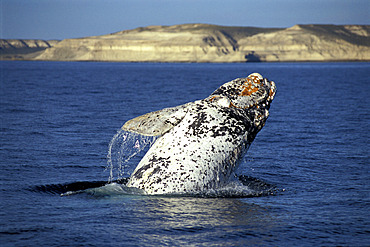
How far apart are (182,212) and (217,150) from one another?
1.66m

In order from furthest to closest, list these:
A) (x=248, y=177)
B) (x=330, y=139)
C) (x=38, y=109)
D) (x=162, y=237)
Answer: (x=38, y=109), (x=330, y=139), (x=248, y=177), (x=162, y=237)

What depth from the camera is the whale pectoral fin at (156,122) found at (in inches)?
377

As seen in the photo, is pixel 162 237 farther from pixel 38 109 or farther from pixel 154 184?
pixel 38 109

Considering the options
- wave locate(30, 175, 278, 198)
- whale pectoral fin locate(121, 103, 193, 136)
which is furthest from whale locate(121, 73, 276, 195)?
wave locate(30, 175, 278, 198)

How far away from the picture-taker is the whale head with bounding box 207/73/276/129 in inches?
424

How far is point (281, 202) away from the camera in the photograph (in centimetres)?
1059

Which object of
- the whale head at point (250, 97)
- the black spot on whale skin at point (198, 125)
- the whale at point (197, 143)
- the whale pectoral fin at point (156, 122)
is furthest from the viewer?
the whale head at point (250, 97)

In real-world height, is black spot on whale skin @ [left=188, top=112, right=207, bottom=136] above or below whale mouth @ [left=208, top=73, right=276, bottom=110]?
below

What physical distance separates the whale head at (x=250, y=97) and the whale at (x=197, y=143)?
2cm

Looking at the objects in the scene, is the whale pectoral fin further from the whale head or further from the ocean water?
the ocean water

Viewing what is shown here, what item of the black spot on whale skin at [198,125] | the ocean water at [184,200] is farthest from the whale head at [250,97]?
the ocean water at [184,200]

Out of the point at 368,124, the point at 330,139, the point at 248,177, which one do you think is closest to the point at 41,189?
the point at 248,177

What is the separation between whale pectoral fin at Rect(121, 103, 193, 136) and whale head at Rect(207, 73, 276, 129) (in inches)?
36.4

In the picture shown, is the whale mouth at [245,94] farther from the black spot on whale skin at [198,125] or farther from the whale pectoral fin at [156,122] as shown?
the whale pectoral fin at [156,122]
